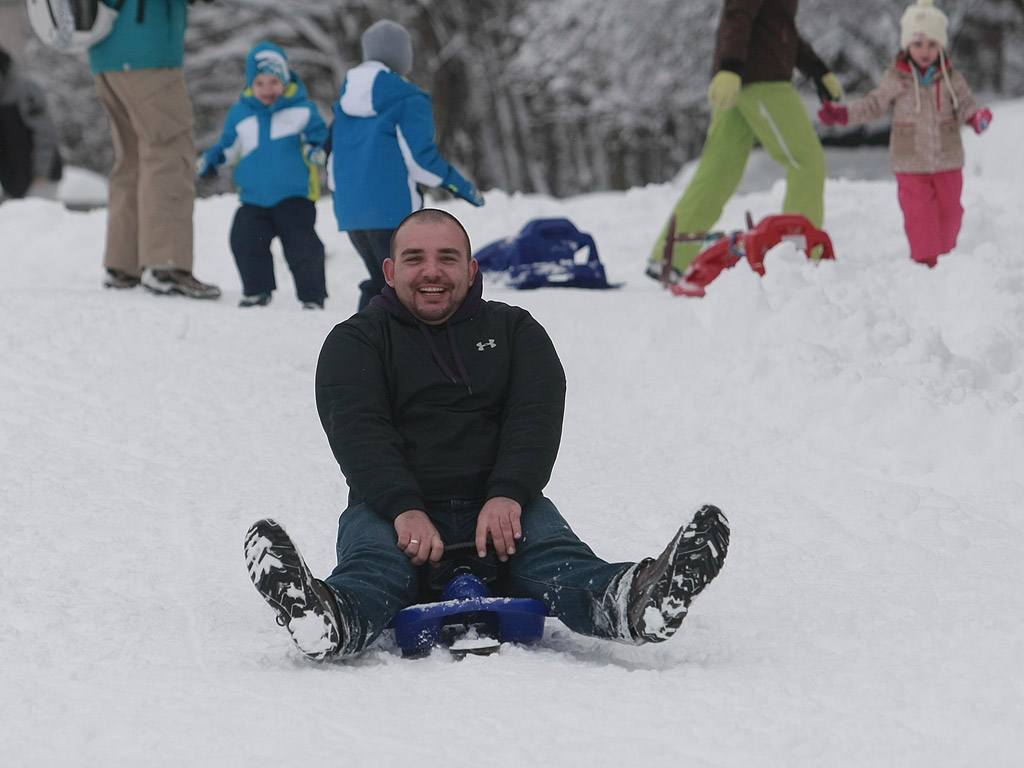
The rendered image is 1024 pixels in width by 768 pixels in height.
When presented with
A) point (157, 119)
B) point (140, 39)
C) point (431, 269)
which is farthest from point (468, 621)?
point (140, 39)

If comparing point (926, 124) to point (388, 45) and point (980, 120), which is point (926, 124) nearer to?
point (980, 120)

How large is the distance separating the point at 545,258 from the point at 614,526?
13.8 feet

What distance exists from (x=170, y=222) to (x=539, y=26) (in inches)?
570

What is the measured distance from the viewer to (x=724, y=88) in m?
7.13

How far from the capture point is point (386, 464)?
9.91 feet

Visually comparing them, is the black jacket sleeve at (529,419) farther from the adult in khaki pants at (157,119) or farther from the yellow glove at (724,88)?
the yellow glove at (724,88)

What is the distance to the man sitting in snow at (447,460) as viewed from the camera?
8.87ft

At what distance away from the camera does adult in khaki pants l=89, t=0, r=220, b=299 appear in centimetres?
632

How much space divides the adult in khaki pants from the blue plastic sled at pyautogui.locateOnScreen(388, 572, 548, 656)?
12.8 ft

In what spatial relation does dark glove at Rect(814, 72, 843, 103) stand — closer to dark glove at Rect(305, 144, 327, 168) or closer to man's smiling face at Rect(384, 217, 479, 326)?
dark glove at Rect(305, 144, 327, 168)

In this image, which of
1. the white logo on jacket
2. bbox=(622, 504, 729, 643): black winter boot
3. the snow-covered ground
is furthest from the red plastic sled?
bbox=(622, 504, 729, 643): black winter boot

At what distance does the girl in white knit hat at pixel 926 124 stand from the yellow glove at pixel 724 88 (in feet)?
1.68

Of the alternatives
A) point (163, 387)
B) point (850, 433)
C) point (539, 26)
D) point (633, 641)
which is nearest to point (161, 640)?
point (633, 641)

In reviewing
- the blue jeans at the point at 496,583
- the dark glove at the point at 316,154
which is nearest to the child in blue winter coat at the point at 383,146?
the dark glove at the point at 316,154
